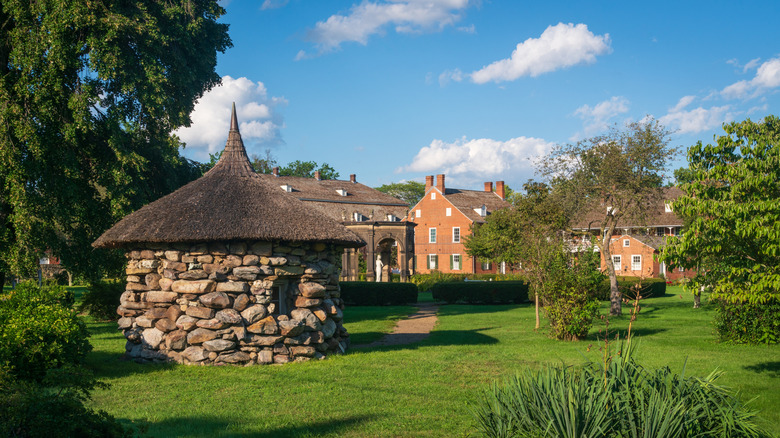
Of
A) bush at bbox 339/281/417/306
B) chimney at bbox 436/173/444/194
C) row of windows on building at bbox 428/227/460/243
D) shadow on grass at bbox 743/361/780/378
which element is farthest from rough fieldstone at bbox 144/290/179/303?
chimney at bbox 436/173/444/194

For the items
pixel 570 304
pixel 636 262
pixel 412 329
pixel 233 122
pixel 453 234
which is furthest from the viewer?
pixel 453 234

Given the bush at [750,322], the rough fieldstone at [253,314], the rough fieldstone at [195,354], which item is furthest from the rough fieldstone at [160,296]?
the bush at [750,322]

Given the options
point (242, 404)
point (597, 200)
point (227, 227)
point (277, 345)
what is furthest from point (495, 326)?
point (242, 404)

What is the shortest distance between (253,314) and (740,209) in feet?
26.6

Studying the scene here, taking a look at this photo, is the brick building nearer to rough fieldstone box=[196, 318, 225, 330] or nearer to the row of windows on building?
the row of windows on building

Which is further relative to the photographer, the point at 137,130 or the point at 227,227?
the point at 137,130

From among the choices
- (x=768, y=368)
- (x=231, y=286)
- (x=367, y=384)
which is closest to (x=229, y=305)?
(x=231, y=286)

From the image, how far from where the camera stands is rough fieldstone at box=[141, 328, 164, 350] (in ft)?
36.7

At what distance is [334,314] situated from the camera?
12016 mm

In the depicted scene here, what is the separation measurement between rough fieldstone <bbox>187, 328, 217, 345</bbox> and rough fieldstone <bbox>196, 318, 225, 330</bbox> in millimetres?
97

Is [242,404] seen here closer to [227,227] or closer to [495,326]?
[227,227]

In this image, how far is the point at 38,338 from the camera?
8938 mm

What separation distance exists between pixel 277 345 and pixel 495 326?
9.53m

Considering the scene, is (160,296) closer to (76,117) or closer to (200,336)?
(200,336)
